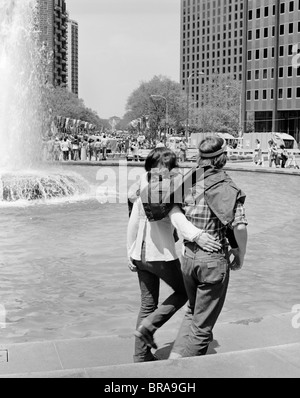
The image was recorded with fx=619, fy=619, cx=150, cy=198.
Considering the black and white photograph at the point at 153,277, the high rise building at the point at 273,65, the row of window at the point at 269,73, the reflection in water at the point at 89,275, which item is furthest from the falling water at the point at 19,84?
the row of window at the point at 269,73

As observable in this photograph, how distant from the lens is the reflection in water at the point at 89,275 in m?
6.51

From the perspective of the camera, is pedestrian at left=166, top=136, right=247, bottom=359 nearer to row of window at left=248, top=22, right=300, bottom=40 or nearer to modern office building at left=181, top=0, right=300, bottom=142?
modern office building at left=181, top=0, right=300, bottom=142

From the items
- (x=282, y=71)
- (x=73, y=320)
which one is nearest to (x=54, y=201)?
(x=73, y=320)

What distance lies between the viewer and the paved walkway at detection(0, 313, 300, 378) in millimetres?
4250

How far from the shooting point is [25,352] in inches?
196

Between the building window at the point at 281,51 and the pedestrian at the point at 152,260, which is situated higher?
the building window at the point at 281,51

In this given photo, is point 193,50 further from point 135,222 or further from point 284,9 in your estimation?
point 135,222

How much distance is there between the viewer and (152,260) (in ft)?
15.6

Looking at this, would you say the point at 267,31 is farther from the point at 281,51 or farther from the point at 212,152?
the point at 212,152

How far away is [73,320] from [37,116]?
66.8ft

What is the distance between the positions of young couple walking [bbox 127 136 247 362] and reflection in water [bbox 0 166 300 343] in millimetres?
1415

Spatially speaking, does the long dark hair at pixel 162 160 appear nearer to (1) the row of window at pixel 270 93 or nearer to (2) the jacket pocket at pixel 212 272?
(2) the jacket pocket at pixel 212 272

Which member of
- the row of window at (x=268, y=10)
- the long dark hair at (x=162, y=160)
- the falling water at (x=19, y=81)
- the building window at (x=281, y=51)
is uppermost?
the row of window at (x=268, y=10)
